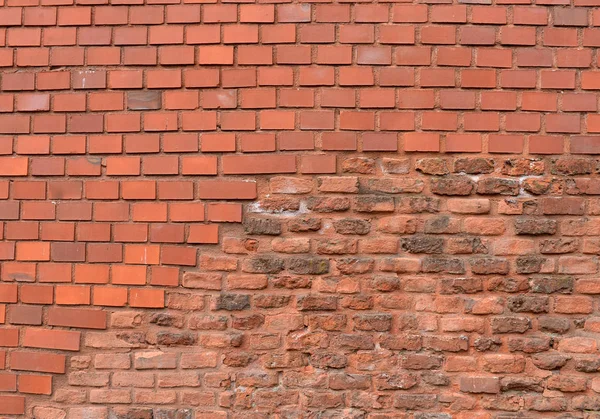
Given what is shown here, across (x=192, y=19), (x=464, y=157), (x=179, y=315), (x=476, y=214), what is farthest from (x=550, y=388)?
(x=192, y=19)

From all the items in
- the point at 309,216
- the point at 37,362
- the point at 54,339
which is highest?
the point at 309,216

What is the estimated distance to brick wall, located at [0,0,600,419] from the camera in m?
2.53

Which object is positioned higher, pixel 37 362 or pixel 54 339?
pixel 54 339

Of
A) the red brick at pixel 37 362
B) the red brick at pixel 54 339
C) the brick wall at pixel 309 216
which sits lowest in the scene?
the red brick at pixel 37 362

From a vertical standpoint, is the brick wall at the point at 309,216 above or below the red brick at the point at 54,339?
above

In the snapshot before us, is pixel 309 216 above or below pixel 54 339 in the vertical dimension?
above

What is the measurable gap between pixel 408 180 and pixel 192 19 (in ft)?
4.06

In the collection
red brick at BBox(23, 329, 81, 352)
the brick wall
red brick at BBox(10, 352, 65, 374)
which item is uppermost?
the brick wall

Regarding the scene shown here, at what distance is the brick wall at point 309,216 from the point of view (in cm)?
253

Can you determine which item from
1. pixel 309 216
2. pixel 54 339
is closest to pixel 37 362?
pixel 54 339

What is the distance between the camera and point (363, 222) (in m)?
2.57

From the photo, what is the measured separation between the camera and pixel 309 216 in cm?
258

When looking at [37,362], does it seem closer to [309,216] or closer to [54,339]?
[54,339]

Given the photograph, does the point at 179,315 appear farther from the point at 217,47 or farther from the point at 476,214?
the point at 476,214
